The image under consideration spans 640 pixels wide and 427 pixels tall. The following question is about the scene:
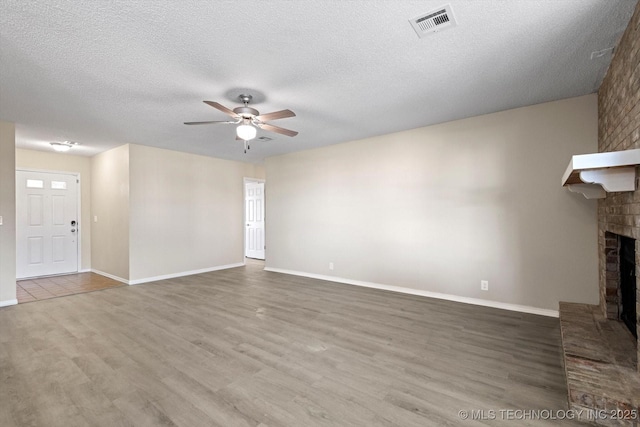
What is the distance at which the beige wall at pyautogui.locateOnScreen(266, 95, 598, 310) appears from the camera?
128 inches

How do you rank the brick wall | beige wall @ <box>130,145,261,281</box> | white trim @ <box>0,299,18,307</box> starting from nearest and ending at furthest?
1. the brick wall
2. white trim @ <box>0,299,18,307</box>
3. beige wall @ <box>130,145,261,281</box>

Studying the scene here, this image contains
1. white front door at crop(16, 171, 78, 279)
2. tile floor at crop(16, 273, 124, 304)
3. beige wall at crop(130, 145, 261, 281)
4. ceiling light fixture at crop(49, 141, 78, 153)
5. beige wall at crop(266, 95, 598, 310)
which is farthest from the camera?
white front door at crop(16, 171, 78, 279)

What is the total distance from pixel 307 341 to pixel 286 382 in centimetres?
68

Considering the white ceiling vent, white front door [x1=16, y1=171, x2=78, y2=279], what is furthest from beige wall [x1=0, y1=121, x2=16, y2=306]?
the white ceiling vent

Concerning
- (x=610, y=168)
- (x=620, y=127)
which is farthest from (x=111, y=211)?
(x=620, y=127)

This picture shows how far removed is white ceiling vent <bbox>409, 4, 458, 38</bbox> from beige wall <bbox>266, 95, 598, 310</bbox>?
218 cm

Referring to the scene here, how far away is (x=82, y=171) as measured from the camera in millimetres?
6258

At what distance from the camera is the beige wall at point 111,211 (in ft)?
17.1

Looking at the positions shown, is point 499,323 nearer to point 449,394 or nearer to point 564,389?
point 564,389

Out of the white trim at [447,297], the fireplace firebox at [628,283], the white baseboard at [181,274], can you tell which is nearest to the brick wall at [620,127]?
the fireplace firebox at [628,283]

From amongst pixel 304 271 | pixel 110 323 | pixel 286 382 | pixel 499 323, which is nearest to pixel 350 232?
pixel 304 271

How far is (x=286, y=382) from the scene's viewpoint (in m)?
2.09

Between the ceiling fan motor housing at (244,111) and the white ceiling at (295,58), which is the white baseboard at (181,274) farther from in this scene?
the ceiling fan motor housing at (244,111)

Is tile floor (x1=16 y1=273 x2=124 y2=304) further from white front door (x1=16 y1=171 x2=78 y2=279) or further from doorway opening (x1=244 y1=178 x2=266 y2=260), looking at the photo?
doorway opening (x1=244 y1=178 x2=266 y2=260)
